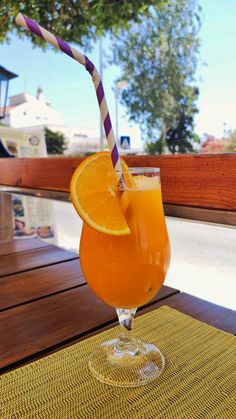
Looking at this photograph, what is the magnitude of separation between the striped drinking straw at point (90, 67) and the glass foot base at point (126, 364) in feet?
0.80

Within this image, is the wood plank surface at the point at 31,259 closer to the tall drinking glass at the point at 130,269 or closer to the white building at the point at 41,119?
the tall drinking glass at the point at 130,269

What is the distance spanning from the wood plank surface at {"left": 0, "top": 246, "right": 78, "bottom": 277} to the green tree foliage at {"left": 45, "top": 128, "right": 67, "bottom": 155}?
44.7 ft

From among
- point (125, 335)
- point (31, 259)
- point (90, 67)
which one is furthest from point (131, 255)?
point (31, 259)

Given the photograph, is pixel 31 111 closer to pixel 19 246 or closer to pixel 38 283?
pixel 19 246

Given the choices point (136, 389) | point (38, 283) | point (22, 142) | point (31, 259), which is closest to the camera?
point (136, 389)

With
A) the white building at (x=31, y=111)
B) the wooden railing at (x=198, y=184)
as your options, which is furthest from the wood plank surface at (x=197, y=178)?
the white building at (x=31, y=111)

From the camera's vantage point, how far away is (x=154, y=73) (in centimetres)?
1116

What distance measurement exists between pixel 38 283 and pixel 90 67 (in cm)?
51

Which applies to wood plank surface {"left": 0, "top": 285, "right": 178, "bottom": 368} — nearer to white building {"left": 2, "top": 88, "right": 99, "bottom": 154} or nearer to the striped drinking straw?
the striped drinking straw

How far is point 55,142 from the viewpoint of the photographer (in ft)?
48.1

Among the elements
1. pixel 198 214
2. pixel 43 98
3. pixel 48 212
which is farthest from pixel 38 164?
pixel 43 98

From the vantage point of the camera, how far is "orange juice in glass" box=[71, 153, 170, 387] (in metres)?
0.46

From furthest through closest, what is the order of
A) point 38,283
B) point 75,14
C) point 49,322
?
1. point 75,14
2. point 38,283
3. point 49,322

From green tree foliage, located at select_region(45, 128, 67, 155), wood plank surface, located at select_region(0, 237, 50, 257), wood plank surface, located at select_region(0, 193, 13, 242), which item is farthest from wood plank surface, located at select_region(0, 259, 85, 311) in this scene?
green tree foliage, located at select_region(45, 128, 67, 155)
